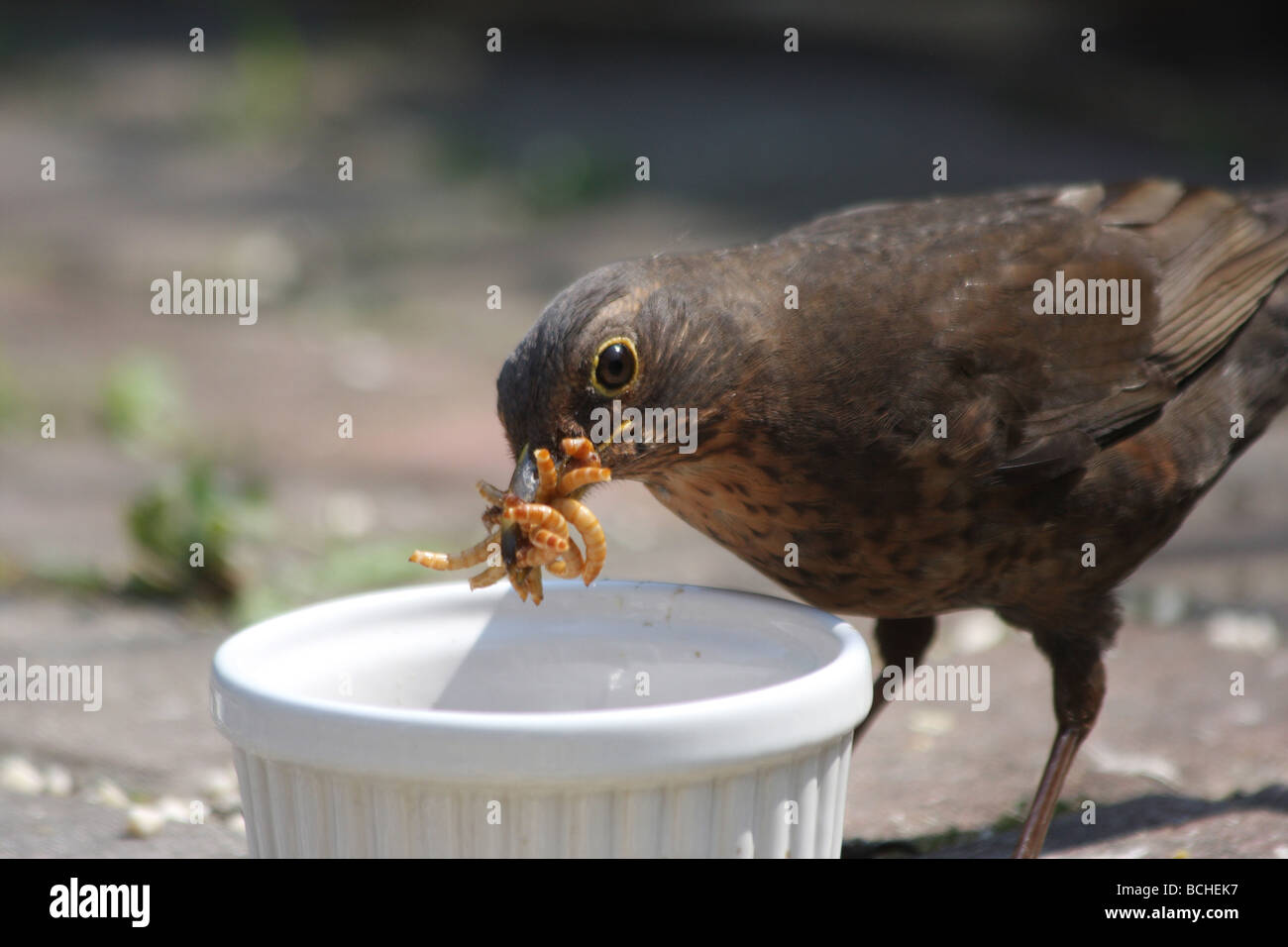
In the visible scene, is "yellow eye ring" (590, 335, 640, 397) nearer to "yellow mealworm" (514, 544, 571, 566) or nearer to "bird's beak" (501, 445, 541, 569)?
"bird's beak" (501, 445, 541, 569)

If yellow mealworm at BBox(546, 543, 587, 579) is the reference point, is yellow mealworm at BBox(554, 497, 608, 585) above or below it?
above

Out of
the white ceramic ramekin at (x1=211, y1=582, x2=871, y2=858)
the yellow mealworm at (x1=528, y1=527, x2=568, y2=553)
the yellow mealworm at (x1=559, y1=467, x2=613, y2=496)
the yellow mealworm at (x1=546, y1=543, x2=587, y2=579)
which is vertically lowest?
the white ceramic ramekin at (x1=211, y1=582, x2=871, y2=858)

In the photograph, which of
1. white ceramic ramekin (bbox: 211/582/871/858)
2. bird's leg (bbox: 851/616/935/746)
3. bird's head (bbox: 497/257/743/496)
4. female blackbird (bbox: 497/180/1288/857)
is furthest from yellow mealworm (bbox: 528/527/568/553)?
bird's leg (bbox: 851/616/935/746)

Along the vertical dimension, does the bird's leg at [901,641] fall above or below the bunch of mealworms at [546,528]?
below

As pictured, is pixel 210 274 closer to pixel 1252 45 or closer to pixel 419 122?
pixel 419 122

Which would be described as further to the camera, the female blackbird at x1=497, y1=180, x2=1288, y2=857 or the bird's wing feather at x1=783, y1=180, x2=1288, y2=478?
the bird's wing feather at x1=783, y1=180, x2=1288, y2=478

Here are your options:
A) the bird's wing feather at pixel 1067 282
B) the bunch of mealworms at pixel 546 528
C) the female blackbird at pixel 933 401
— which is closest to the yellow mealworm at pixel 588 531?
the bunch of mealworms at pixel 546 528

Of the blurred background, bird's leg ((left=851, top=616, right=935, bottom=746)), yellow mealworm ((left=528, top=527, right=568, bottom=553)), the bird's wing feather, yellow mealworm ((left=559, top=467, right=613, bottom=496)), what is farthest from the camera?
the blurred background

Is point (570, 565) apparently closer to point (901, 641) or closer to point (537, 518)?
point (537, 518)

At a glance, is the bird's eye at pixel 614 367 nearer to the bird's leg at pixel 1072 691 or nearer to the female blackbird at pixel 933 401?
the female blackbird at pixel 933 401
